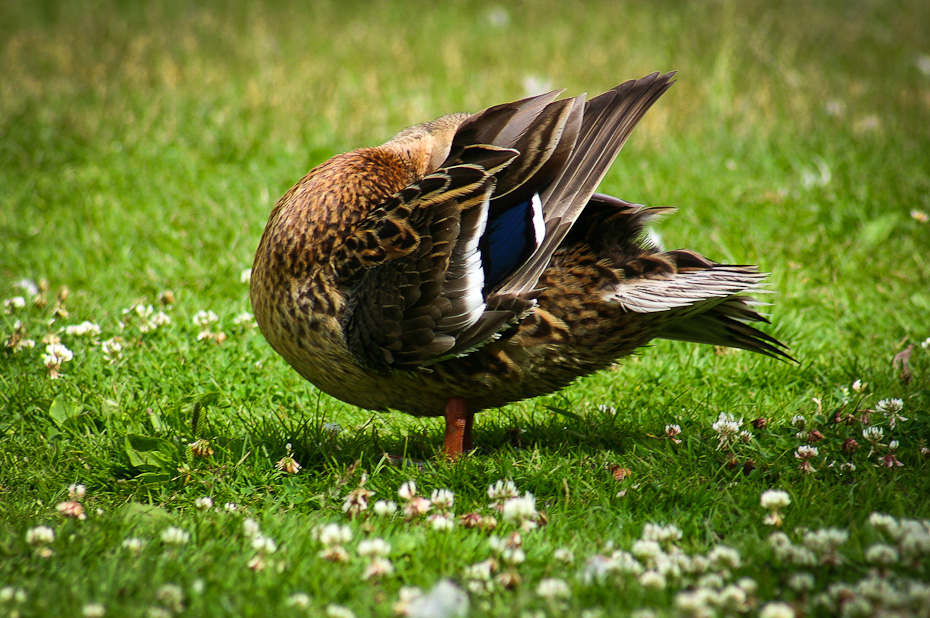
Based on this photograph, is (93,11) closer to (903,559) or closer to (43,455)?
(43,455)

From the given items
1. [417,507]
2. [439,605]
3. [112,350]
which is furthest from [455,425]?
[112,350]

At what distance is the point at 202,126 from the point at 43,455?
392 centimetres

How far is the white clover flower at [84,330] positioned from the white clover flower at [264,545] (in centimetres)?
212

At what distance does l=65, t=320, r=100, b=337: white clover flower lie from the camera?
13.9 feet

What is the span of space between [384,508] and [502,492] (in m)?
0.40

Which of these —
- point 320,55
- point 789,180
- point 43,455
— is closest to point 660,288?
point 43,455

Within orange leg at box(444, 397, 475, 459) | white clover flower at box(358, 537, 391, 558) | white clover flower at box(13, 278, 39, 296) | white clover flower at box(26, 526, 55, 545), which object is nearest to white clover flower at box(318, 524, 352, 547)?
white clover flower at box(358, 537, 391, 558)

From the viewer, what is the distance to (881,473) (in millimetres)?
3191

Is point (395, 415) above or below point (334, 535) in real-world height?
below

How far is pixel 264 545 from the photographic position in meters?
2.55

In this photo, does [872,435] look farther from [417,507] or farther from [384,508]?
[384,508]

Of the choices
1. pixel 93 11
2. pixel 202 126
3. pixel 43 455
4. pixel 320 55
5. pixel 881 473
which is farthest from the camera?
pixel 93 11

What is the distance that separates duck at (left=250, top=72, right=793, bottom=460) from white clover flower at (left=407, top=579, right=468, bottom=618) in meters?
1.11

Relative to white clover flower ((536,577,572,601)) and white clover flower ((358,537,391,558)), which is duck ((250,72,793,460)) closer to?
white clover flower ((358,537,391,558))
